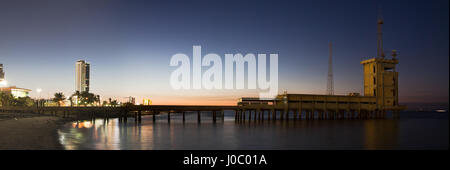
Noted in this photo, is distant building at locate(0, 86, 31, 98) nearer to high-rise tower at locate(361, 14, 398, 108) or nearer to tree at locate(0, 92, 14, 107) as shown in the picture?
tree at locate(0, 92, 14, 107)

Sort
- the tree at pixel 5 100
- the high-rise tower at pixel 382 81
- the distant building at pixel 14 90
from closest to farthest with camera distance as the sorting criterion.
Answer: the high-rise tower at pixel 382 81 → the tree at pixel 5 100 → the distant building at pixel 14 90

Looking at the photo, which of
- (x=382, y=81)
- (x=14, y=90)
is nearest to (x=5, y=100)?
(x=14, y=90)

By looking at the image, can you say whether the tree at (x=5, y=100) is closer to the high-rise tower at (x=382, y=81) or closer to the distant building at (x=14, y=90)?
the distant building at (x=14, y=90)

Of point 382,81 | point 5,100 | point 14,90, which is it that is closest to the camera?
point 382,81

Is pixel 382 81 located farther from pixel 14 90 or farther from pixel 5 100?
pixel 14 90

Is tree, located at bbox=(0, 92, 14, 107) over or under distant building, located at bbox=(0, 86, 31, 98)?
under

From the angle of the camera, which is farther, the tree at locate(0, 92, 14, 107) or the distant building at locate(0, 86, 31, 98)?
the distant building at locate(0, 86, 31, 98)

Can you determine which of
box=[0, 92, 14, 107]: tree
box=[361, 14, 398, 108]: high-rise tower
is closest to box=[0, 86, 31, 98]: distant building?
box=[0, 92, 14, 107]: tree

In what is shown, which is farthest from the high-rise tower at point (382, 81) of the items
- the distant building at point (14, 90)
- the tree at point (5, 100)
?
the distant building at point (14, 90)

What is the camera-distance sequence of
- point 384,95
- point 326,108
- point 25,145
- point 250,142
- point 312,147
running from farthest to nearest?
1. point 384,95
2. point 326,108
3. point 250,142
4. point 312,147
5. point 25,145
